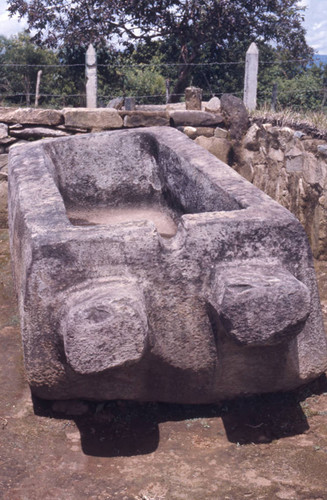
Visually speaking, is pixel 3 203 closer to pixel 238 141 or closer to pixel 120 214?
pixel 120 214

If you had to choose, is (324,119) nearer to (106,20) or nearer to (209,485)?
(209,485)

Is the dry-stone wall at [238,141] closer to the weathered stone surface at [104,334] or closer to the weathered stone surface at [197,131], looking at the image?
the weathered stone surface at [197,131]

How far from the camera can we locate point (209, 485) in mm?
2154

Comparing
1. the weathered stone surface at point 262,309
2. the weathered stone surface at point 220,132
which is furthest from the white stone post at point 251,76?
the weathered stone surface at point 262,309

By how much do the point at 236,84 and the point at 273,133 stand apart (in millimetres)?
9689

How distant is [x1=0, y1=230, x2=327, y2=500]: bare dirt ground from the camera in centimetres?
213

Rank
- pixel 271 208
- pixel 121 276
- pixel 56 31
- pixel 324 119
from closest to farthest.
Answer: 1. pixel 121 276
2. pixel 271 208
3. pixel 324 119
4. pixel 56 31

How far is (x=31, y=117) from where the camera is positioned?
18.7 feet

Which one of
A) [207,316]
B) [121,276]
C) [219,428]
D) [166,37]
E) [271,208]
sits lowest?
[219,428]

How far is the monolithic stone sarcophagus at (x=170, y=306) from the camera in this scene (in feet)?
7.01

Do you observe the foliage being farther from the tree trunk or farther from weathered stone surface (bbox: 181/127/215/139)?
weathered stone surface (bbox: 181/127/215/139)

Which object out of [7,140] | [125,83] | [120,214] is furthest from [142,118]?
[125,83]

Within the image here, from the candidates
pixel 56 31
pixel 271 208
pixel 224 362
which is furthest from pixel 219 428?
pixel 56 31

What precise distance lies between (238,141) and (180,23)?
8.80 metres
